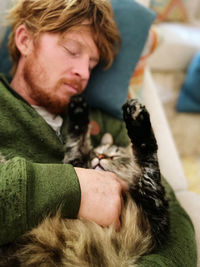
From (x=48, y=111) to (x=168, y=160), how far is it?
67 centimetres

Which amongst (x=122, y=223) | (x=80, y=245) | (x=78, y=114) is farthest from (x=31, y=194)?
(x=78, y=114)

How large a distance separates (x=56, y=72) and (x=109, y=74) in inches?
13.5

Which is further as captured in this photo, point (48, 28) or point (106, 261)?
point (48, 28)

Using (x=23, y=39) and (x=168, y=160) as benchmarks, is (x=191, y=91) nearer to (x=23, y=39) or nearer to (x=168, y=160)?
(x=168, y=160)

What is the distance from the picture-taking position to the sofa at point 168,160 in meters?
1.07

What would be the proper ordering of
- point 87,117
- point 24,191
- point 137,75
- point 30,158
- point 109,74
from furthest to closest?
point 137,75
point 109,74
point 87,117
point 30,158
point 24,191

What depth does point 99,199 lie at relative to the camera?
0.77 meters

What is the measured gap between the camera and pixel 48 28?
0.99 meters

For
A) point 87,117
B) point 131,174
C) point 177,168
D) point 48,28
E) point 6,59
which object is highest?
point 48,28

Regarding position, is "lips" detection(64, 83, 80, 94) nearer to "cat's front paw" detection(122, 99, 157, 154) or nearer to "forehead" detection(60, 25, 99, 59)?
"forehead" detection(60, 25, 99, 59)

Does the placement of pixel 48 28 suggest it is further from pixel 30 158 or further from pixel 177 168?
pixel 177 168

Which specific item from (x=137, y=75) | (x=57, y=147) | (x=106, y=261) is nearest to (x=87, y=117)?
(x=57, y=147)

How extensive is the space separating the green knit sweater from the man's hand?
0.12 ft

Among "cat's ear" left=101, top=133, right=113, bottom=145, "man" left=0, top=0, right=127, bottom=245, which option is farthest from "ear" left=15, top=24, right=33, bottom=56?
"cat's ear" left=101, top=133, right=113, bottom=145
